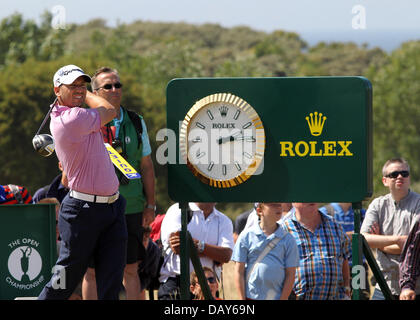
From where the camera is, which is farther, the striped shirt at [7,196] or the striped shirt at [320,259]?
the striped shirt at [320,259]

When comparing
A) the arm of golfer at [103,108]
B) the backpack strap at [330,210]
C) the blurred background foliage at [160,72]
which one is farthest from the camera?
the blurred background foliage at [160,72]

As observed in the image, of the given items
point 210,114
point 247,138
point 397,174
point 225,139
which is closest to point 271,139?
point 247,138

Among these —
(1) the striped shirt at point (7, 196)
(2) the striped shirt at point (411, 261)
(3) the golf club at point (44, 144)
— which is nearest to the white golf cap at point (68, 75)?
(3) the golf club at point (44, 144)

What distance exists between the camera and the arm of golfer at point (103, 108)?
5699 millimetres

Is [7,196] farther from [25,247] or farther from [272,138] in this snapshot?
[272,138]

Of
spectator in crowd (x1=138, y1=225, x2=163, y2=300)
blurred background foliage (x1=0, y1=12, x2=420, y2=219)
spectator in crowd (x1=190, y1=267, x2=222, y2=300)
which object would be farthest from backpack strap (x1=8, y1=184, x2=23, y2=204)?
blurred background foliage (x1=0, y1=12, x2=420, y2=219)

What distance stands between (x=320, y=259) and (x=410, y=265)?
2.52 ft

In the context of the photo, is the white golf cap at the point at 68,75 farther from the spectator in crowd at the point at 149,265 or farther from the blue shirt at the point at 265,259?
the blue shirt at the point at 265,259

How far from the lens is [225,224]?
7586 mm

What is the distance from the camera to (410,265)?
7.20 meters

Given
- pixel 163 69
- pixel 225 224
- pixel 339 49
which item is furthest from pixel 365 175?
pixel 339 49

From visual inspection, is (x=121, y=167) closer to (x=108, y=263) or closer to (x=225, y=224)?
(x=108, y=263)

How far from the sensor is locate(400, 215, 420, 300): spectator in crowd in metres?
7.12

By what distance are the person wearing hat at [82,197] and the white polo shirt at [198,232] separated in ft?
5.43
